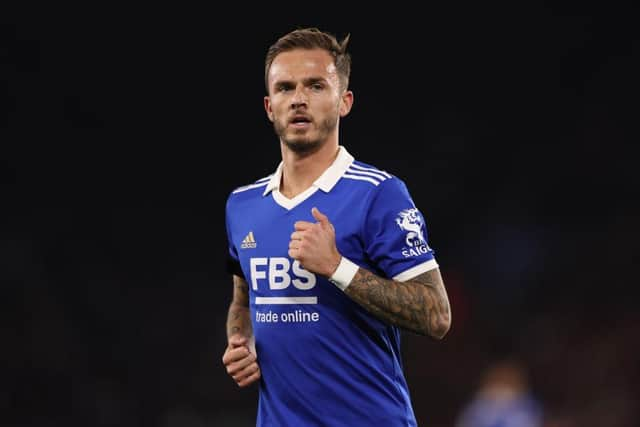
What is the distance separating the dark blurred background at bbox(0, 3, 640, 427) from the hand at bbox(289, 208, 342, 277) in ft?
27.2

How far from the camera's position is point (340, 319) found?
8.91 feet

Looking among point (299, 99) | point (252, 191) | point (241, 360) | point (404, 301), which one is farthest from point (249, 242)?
point (404, 301)

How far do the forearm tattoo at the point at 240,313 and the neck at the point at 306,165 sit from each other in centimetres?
53

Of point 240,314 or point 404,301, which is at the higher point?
point 404,301

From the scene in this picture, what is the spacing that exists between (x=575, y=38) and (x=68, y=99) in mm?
8018

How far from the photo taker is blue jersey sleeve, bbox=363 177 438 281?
263 cm

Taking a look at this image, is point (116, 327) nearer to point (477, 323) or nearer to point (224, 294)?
point (224, 294)

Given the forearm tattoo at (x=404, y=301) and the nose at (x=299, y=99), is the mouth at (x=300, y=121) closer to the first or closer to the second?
the nose at (x=299, y=99)

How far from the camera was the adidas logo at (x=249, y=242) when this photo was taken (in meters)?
2.93

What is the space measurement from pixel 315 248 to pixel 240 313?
2.81ft

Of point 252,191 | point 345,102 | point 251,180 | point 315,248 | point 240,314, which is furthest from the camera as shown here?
point 251,180

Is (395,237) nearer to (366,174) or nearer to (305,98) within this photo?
(366,174)

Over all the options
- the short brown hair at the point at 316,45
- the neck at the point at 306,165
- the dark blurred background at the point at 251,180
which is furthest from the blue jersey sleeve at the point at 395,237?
the dark blurred background at the point at 251,180

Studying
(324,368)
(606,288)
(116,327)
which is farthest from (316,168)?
(606,288)
